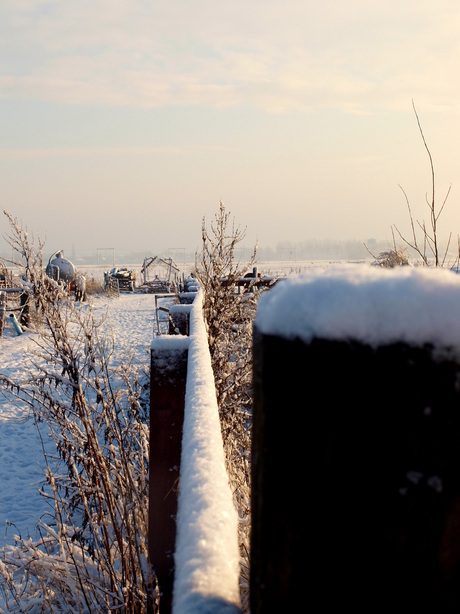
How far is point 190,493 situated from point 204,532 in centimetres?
11

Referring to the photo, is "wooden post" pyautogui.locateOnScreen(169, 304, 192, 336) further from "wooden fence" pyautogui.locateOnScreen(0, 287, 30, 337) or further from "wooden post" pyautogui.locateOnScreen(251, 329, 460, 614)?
"wooden fence" pyautogui.locateOnScreen(0, 287, 30, 337)

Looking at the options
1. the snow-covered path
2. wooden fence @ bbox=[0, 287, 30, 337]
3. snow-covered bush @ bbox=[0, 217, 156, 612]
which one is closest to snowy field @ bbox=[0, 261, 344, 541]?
the snow-covered path

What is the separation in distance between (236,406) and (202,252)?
2459 millimetres

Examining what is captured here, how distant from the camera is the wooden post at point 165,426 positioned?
5.57 feet

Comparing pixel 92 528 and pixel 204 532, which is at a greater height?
pixel 204 532

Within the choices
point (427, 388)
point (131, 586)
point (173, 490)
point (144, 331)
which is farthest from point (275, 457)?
point (144, 331)

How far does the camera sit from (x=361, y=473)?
41 cm

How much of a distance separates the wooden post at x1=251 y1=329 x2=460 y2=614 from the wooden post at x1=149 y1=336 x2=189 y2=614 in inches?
50.3

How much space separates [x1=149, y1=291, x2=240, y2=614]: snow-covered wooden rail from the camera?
58 centimetres

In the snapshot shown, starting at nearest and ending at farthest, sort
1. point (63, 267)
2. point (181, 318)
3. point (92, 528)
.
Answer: point (92, 528), point (181, 318), point (63, 267)

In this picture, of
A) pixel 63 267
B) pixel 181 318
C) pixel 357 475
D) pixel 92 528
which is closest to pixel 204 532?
pixel 357 475

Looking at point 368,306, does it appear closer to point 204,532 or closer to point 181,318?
point 204,532

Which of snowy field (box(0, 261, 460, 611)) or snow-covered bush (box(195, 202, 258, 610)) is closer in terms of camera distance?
snowy field (box(0, 261, 460, 611))

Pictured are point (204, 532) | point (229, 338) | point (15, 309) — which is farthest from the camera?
point (15, 309)
